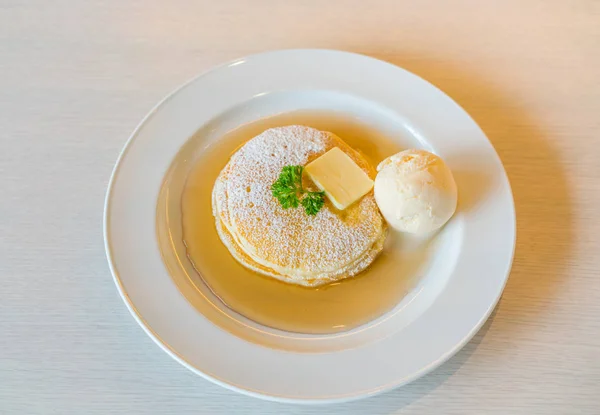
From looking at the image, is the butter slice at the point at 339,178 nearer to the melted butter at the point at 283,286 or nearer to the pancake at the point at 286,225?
the pancake at the point at 286,225

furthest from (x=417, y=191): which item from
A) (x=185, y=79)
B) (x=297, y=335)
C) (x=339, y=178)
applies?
(x=185, y=79)

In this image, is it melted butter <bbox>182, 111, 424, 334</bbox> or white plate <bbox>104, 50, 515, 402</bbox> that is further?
melted butter <bbox>182, 111, 424, 334</bbox>

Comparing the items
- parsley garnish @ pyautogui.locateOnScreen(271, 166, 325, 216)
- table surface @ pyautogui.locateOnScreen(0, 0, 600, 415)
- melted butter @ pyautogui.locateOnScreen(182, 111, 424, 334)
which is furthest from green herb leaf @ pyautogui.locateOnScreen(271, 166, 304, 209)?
table surface @ pyautogui.locateOnScreen(0, 0, 600, 415)

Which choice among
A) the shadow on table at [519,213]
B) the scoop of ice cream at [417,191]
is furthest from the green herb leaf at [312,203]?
the shadow on table at [519,213]

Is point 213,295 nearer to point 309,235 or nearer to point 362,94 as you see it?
point 309,235

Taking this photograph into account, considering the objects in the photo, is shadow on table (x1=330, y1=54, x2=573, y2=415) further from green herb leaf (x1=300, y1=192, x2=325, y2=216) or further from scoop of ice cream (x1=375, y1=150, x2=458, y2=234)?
green herb leaf (x1=300, y1=192, x2=325, y2=216)

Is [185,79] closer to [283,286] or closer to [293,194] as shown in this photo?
[293,194]

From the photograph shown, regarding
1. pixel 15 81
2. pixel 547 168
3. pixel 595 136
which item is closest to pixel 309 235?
pixel 547 168
